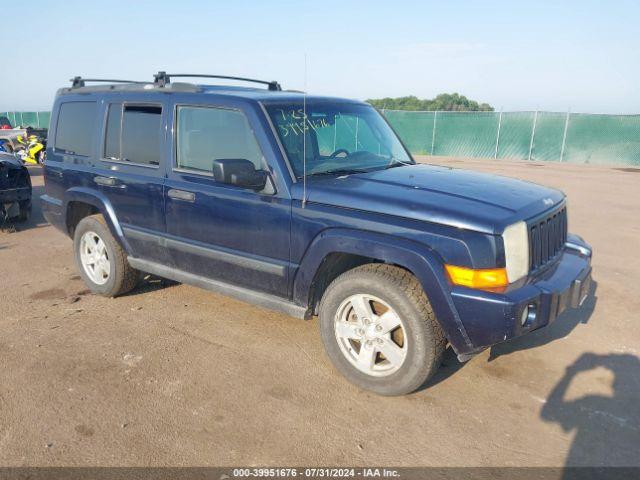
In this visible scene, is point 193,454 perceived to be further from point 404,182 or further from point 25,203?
point 25,203

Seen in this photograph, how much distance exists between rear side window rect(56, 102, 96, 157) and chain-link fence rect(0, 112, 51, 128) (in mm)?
34757

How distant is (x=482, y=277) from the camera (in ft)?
9.70

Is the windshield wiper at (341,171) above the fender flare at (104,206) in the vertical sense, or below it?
above

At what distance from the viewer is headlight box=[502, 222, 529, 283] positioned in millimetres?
2990

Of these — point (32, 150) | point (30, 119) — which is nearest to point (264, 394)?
point (32, 150)

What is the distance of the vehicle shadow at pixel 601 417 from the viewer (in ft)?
9.14

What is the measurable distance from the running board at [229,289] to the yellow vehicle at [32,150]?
1308 centimetres

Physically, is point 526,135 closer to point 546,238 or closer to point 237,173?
point 546,238

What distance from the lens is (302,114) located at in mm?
4020

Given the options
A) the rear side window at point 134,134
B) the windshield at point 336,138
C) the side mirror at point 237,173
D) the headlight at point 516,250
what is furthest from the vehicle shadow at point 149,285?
the headlight at point 516,250

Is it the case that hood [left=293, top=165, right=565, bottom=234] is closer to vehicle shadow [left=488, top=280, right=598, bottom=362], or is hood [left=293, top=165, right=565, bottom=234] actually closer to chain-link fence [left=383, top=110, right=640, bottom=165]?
vehicle shadow [left=488, top=280, right=598, bottom=362]

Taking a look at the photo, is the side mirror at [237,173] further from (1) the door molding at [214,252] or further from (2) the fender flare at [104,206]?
(2) the fender flare at [104,206]

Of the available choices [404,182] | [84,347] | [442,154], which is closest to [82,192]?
[84,347]

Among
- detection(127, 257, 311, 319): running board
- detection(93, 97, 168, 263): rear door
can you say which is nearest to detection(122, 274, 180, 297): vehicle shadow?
detection(127, 257, 311, 319): running board
